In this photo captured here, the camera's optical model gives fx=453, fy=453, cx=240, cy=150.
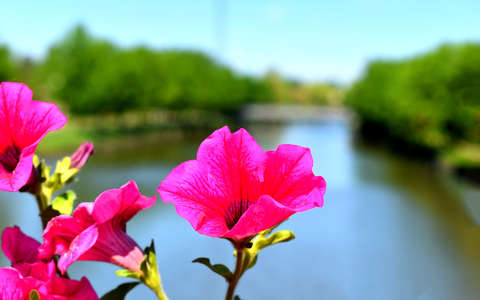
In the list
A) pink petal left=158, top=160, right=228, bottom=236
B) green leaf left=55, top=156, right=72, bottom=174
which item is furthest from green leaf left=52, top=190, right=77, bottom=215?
pink petal left=158, top=160, right=228, bottom=236

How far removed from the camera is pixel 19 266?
706 mm

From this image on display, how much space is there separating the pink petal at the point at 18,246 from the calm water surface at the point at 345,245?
137 cm

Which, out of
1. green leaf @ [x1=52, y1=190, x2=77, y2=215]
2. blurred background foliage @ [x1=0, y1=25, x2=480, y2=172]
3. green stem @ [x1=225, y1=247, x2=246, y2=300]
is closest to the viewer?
green stem @ [x1=225, y1=247, x2=246, y2=300]

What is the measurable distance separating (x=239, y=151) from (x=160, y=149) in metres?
27.9

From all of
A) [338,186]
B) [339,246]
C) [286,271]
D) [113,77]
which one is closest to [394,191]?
[338,186]

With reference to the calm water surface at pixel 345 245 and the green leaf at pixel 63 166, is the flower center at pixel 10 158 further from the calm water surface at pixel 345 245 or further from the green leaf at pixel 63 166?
the calm water surface at pixel 345 245

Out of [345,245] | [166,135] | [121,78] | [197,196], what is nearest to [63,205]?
[197,196]

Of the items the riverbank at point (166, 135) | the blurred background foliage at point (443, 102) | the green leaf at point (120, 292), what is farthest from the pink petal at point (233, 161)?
the riverbank at point (166, 135)

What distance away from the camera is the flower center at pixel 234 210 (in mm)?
680

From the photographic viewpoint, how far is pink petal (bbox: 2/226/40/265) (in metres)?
0.76

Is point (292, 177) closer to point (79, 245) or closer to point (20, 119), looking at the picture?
point (79, 245)

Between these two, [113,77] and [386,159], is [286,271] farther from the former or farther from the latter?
[113,77]

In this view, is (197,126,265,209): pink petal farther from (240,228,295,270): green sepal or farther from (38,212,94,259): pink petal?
(38,212,94,259): pink petal

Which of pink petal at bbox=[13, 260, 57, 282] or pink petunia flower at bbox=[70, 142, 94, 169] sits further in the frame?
pink petunia flower at bbox=[70, 142, 94, 169]
